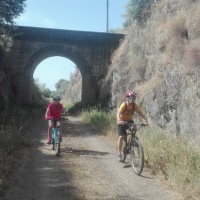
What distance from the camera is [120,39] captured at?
83.4 ft

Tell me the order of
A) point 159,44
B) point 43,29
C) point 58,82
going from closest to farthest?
point 159,44 → point 43,29 → point 58,82

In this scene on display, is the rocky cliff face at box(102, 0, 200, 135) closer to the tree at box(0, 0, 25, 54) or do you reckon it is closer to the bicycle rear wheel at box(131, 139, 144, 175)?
the bicycle rear wheel at box(131, 139, 144, 175)

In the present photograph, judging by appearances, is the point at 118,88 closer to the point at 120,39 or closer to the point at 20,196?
the point at 120,39

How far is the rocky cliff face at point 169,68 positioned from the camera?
10.4m

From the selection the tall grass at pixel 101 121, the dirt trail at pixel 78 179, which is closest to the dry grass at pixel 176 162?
the dirt trail at pixel 78 179

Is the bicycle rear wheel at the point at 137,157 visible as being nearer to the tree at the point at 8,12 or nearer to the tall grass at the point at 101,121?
the tall grass at the point at 101,121

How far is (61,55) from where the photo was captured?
88.2ft

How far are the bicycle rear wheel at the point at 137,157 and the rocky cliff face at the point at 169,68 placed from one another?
1.85 meters

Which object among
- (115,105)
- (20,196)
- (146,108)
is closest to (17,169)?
(20,196)

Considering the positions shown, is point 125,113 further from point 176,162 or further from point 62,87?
point 62,87

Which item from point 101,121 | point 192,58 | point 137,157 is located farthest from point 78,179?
point 101,121

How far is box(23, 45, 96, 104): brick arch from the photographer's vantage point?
85.0 feet

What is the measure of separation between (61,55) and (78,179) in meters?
20.2

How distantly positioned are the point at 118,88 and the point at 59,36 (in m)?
7.48
